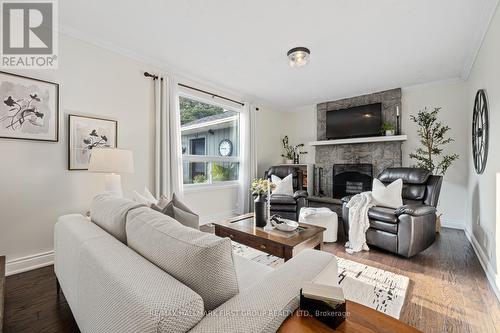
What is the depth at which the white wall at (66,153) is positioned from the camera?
86.3 inches

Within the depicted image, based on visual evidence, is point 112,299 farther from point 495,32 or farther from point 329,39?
point 495,32

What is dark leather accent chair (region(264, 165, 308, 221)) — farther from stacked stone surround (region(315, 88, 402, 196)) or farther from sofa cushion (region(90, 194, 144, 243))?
sofa cushion (region(90, 194, 144, 243))

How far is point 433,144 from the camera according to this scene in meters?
3.91

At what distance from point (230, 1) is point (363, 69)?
7.73 feet

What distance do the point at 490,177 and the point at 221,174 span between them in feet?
12.4

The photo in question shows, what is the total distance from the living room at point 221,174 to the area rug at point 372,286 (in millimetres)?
17

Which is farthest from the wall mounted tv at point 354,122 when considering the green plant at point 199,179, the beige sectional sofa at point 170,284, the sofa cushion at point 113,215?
the sofa cushion at point 113,215

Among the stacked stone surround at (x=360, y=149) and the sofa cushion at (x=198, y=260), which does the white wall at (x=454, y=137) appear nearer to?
the stacked stone surround at (x=360, y=149)

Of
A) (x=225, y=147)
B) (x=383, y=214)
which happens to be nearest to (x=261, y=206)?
(x=383, y=214)

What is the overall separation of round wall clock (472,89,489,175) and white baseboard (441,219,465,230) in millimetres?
1298

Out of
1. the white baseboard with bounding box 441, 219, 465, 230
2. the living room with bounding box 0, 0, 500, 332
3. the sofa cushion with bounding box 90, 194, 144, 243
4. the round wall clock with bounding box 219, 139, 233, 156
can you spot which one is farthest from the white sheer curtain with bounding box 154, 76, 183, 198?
the white baseboard with bounding box 441, 219, 465, 230

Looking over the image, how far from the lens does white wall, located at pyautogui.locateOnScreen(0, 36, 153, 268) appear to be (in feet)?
7.19

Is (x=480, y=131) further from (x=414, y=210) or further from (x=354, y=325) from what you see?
A: (x=354, y=325)

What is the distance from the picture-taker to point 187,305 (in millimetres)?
640
